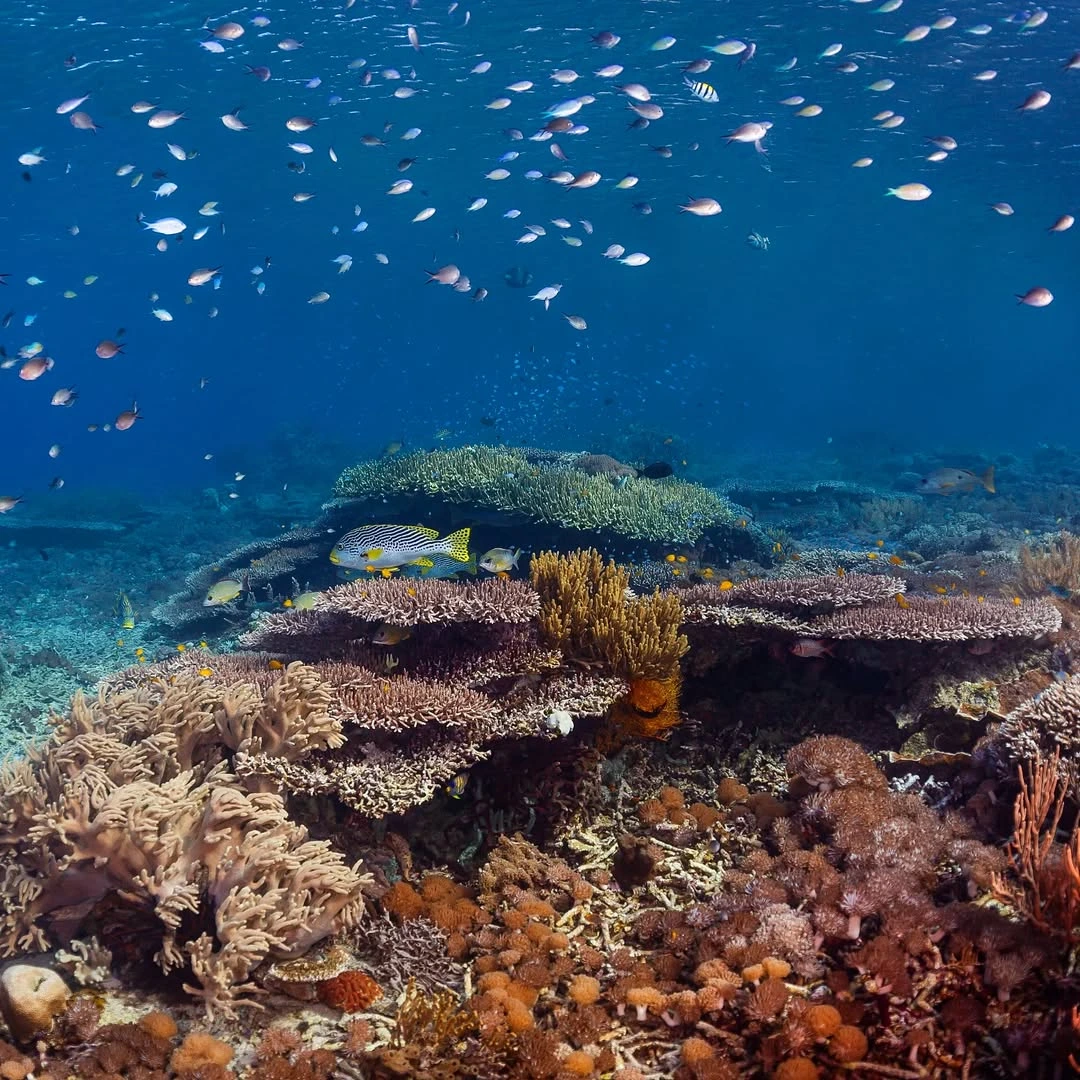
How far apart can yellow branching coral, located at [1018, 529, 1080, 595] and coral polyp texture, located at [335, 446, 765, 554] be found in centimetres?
432

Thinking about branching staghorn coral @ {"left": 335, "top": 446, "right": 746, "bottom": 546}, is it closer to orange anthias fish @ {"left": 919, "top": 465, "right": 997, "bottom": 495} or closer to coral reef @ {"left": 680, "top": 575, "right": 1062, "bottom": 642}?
orange anthias fish @ {"left": 919, "top": 465, "right": 997, "bottom": 495}

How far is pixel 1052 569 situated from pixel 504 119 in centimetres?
3369

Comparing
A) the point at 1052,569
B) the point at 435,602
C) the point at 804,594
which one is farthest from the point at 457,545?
the point at 1052,569

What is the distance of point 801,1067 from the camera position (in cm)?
282

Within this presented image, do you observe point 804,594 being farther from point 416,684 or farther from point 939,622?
point 416,684

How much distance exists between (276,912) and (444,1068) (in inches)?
46.9

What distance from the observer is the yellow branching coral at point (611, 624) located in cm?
550

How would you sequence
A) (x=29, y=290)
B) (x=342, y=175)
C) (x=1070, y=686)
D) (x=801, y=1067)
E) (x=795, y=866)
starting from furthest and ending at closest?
(x=29, y=290) → (x=342, y=175) → (x=1070, y=686) → (x=795, y=866) → (x=801, y=1067)

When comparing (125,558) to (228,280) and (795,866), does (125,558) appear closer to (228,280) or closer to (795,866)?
(795,866)

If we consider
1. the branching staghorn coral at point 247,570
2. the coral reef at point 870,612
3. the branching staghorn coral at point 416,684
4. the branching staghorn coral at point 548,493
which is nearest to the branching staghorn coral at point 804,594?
the coral reef at point 870,612

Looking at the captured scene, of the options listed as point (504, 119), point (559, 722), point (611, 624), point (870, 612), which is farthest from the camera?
point (504, 119)

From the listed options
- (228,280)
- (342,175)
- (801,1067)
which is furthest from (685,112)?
(228,280)

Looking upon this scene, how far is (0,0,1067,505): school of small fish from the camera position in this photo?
48.7ft

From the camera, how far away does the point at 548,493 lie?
11.3 metres
